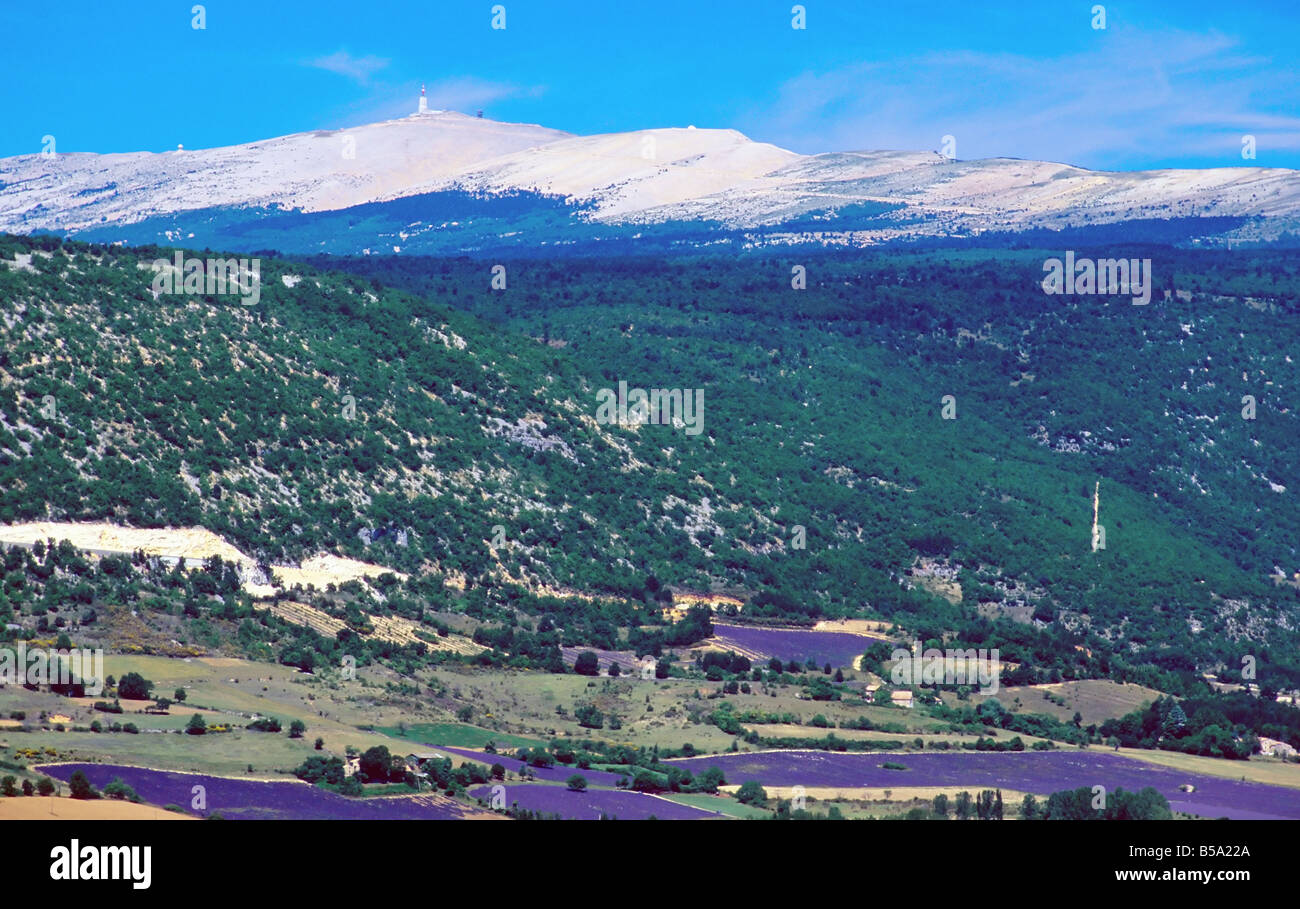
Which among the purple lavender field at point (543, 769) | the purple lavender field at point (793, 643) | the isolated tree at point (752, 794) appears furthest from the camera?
the purple lavender field at point (793, 643)

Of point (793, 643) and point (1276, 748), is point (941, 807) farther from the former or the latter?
point (793, 643)

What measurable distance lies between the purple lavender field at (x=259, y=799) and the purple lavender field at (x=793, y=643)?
3523 centimetres

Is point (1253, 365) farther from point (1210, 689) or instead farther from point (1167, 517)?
point (1210, 689)

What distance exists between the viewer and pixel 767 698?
6938cm

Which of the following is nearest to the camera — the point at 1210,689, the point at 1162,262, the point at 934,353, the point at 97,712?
the point at 97,712

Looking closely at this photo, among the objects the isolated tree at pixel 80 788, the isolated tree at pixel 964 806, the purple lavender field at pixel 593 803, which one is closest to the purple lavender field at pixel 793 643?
the isolated tree at pixel 964 806

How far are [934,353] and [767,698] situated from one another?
66.6 metres

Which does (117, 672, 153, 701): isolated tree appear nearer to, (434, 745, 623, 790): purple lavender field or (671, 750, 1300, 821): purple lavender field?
(434, 745, 623, 790): purple lavender field

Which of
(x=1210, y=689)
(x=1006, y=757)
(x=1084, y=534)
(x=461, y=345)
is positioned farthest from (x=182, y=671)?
(x=1084, y=534)

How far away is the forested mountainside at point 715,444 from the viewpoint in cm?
8062

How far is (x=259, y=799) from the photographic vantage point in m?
42.5

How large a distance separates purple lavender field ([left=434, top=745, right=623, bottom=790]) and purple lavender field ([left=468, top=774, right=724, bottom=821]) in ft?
5.76

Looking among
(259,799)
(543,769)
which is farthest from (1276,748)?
(259,799)

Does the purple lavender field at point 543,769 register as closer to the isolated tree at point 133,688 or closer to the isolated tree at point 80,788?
the isolated tree at point 133,688
